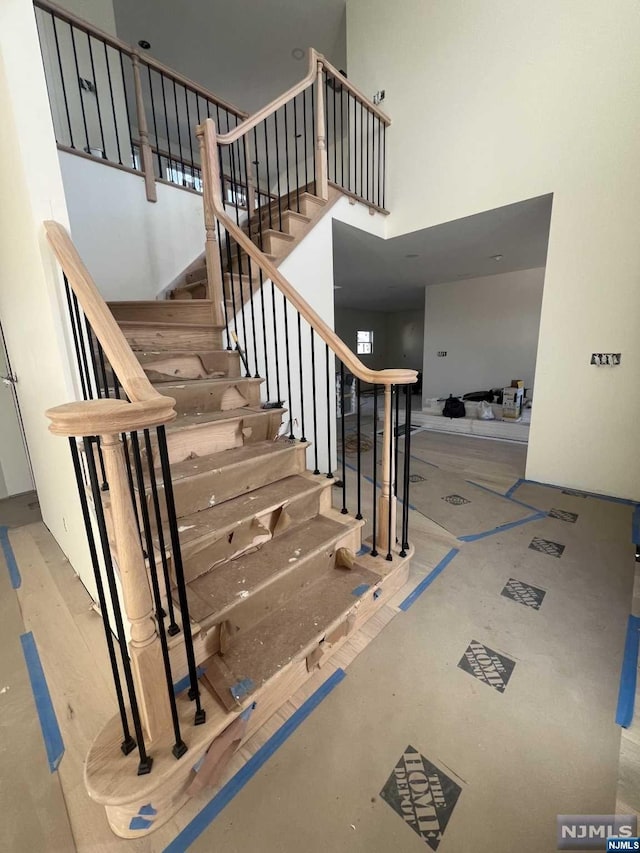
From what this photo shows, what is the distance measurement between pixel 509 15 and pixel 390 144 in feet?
3.83

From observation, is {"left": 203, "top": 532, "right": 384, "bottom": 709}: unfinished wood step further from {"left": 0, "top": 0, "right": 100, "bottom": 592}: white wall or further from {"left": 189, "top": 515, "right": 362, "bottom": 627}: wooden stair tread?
{"left": 0, "top": 0, "right": 100, "bottom": 592}: white wall

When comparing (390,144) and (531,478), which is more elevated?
(390,144)

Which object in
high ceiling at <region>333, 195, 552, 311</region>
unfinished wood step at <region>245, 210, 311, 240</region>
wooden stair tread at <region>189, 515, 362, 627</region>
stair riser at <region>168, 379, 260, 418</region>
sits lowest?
wooden stair tread at <region>189, 515, 362, 627</region>

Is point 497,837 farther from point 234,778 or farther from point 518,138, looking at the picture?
point 518,138

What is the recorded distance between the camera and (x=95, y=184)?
9.02ft

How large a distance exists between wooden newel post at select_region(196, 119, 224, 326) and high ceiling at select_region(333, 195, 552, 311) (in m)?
1.28

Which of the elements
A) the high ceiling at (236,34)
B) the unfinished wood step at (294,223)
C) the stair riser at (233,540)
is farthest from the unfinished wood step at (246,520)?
the high ceiling at (236,34)

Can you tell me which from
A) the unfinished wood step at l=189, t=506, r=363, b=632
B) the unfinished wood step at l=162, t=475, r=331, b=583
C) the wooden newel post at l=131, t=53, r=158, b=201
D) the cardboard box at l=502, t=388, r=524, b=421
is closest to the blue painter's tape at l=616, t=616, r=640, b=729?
the unfinished wood step at l=189, t=506, r=363, b=632

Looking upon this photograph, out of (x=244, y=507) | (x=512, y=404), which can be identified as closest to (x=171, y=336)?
(x=244, y=507)

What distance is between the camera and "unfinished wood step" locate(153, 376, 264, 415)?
192 cm

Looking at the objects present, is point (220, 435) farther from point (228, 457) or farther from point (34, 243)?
point (34, 243)

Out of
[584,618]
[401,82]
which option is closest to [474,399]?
[401,82]

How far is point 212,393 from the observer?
6.71 ft

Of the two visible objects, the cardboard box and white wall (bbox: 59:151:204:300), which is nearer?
white wall (bbox: 59:151:204:300)
